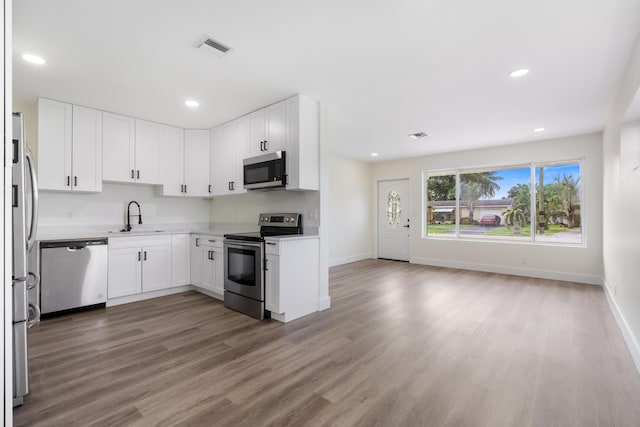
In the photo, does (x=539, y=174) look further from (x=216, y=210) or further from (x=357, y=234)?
(x=216, y=210)

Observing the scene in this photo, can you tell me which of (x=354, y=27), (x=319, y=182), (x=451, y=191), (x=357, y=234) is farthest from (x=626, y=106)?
(x=357, y=234)

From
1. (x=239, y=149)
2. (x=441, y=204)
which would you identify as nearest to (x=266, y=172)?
(x=239, y=149)

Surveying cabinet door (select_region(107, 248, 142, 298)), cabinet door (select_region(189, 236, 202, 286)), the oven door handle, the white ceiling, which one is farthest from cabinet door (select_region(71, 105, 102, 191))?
the oven door handle

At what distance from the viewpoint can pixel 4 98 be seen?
1080 mm

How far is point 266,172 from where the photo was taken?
3652mm

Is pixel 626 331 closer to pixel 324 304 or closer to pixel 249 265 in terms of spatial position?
pixel 324 304

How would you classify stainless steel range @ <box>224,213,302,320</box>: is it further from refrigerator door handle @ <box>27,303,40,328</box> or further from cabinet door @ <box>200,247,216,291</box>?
refrigerator door handle @ <box>27,303,40,328</box>

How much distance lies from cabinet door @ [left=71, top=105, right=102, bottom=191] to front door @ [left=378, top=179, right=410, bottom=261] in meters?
5.79

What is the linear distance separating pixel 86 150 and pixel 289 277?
10.0 feet

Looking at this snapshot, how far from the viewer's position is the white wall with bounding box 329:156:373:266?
6.61 meters

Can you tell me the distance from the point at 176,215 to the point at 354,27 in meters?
4.04

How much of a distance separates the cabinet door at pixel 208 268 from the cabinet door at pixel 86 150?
5.07 feet

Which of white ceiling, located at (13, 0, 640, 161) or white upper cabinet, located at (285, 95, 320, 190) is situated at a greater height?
white ceiling, located at (13, 0, 640, 161)

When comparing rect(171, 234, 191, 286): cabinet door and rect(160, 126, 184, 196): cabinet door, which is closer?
rect(171, 234, 191, 286): cabinet door
